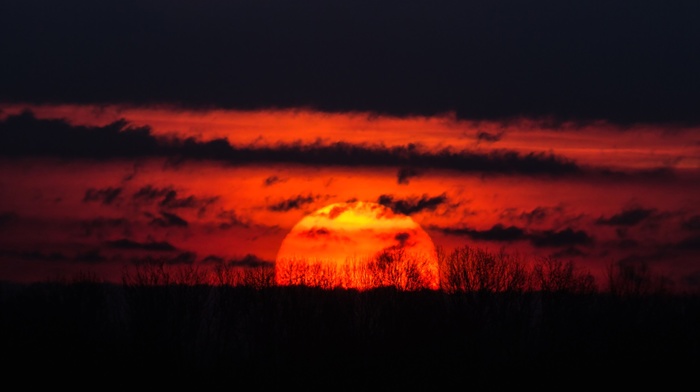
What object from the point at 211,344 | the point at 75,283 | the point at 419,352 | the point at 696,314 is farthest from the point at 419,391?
the point at 75,283

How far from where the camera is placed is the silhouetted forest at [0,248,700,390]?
6414 centimetres

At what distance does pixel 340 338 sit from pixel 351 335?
28.8 inches

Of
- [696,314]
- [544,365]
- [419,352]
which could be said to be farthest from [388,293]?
[696,314]

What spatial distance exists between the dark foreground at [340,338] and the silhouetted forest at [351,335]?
8cm

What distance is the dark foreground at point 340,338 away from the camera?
64062 millimetres

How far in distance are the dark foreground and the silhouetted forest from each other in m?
0.08

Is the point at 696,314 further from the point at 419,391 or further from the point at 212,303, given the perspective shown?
the point at 212,303

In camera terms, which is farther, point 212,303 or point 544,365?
point 212,303

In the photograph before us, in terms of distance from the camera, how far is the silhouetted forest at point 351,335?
6414 centimetres

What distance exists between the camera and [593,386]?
208 feet

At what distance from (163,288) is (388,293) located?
12.9 m

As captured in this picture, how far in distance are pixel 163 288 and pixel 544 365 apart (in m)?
21.9

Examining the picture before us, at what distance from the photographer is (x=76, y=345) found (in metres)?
64.9

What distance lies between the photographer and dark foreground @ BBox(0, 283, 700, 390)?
64.1 metres
